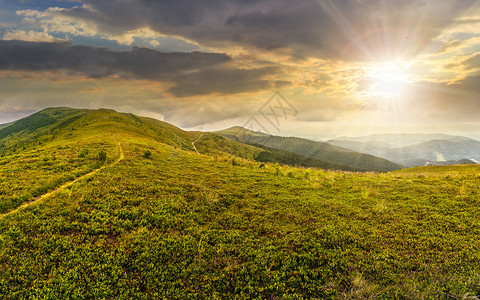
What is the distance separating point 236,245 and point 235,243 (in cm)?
19

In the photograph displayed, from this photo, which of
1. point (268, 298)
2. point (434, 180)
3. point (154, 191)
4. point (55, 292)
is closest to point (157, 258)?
point (55, 292)

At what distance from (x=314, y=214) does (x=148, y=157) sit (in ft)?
61.7

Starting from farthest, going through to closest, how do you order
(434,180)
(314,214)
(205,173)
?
(205,173)
(434,180)
(314,214)

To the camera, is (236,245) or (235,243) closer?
(236,245)

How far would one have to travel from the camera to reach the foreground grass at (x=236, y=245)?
19.3 feet

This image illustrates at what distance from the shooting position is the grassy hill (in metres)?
5.88

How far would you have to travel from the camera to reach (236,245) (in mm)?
7773

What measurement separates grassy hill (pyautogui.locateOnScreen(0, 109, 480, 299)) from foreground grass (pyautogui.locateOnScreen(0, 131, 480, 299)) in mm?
41

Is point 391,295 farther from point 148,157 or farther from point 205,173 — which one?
point 148,157

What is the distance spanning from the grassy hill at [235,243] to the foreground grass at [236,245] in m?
0.04

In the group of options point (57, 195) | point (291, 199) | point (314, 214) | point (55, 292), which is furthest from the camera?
point (291, 199)

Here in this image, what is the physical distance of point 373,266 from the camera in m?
6.65

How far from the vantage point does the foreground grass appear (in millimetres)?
5883

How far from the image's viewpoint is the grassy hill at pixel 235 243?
19.3ft
